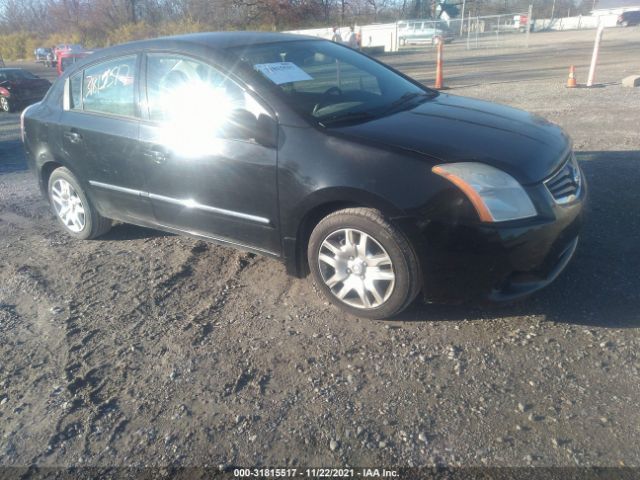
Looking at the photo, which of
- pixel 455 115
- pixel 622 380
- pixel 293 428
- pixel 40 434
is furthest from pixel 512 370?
pixel 40 434

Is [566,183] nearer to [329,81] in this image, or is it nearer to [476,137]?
[476,137]

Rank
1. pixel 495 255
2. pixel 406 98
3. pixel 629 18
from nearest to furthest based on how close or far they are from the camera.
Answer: pixel 495 255 < pixel 406 98 < pixel 629 18

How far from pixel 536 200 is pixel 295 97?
167cm

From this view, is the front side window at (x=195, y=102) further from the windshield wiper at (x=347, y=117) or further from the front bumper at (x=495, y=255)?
the front bumper at (x=495, y=255)

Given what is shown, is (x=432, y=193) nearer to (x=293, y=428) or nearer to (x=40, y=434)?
(x=293, y=428)

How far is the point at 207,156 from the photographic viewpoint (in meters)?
3.65

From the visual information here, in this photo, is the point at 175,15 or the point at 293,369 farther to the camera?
the point at 175,15

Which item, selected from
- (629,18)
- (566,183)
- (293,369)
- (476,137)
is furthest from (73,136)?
(629,18)

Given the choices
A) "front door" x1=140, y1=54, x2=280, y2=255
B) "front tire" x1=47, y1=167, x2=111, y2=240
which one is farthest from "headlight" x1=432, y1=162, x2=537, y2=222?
"front tire" x1=47, y1=167, x2=111, y2=240

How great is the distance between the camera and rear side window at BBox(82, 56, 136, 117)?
417cm

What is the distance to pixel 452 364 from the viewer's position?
2.88 metres

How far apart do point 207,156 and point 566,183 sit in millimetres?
2361

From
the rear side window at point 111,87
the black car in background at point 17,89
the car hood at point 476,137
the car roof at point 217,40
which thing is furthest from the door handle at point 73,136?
the black car in background at point 17,89

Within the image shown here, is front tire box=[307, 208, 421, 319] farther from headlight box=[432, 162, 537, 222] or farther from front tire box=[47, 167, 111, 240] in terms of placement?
front tire box=[47, 167, 111, 240]
